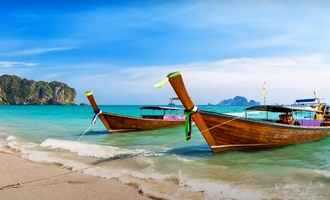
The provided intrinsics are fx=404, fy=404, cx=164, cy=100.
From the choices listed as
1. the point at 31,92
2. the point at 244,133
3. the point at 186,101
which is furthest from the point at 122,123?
the point at 31,92

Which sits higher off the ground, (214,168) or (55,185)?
(55,185)

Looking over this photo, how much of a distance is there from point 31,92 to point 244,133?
14861 cm

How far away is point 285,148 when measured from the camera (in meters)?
14.4

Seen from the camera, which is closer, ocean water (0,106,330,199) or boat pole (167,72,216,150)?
ocean water (0,106,330,199)

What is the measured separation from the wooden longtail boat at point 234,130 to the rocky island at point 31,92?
5587 inches

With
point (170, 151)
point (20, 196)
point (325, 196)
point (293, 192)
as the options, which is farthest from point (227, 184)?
point (170, 151)

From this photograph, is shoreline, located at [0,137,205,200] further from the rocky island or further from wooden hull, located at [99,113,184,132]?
the rocky island

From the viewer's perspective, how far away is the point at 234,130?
42.8 ft

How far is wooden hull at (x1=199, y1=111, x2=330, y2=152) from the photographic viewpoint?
12568 mm

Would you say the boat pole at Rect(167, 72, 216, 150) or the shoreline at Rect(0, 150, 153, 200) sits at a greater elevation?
the boat pole at Rect(167, 72, 216, 150)

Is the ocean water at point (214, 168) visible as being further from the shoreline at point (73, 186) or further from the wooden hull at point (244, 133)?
the wooden hull at point (244, 133)

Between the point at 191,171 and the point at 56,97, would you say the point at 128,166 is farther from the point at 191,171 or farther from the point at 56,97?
the point at 56,97

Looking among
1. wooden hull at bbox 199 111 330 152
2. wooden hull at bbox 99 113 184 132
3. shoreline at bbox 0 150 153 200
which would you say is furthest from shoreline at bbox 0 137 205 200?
wooden hull at bbox 99 113 184 132

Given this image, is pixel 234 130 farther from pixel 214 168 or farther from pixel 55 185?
pixel 55 185
